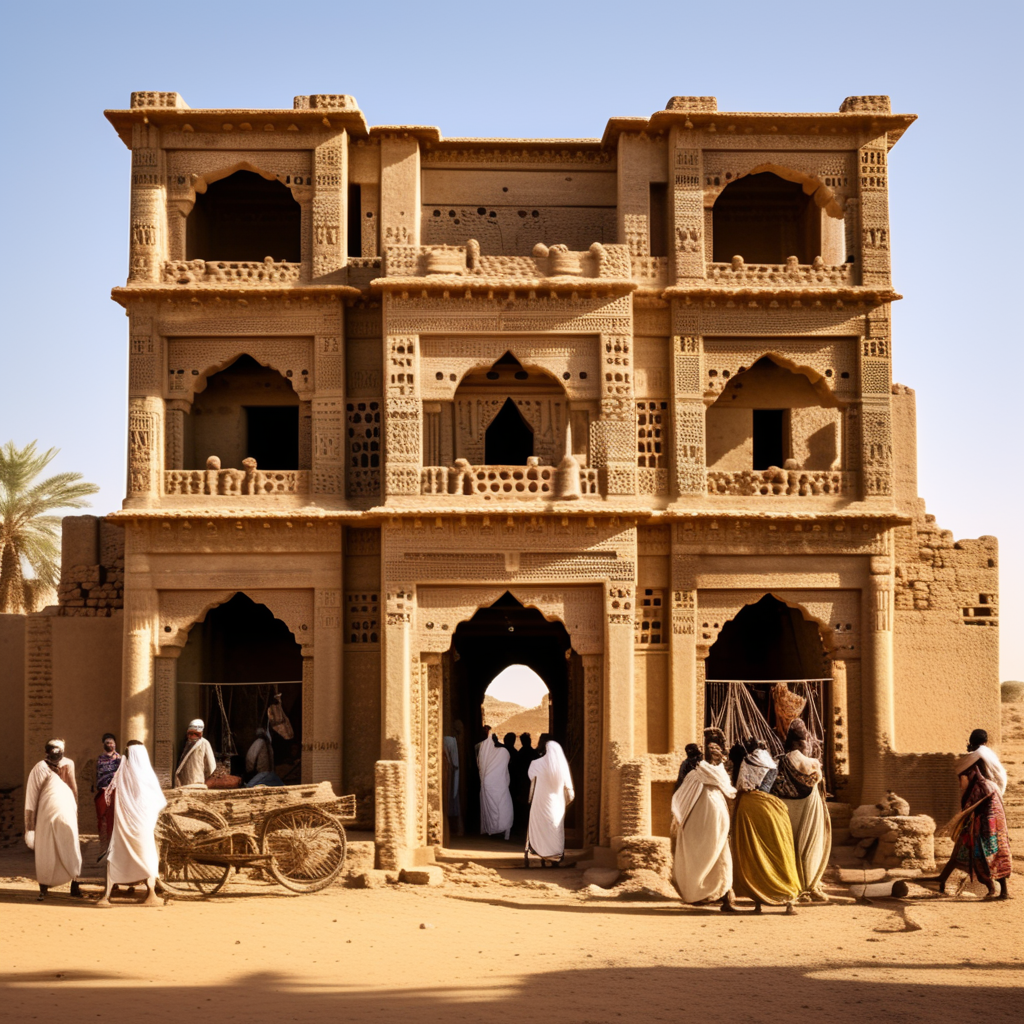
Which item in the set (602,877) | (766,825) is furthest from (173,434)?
(766,825)

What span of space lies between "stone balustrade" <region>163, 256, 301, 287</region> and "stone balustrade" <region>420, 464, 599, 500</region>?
3.21m

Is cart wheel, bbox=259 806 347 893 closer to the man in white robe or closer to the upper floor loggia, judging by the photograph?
the man in white robe

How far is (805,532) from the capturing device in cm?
1756

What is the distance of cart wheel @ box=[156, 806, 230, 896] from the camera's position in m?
13.2

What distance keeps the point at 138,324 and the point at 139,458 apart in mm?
1733

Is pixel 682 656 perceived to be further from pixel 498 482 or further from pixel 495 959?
pixel 495 959

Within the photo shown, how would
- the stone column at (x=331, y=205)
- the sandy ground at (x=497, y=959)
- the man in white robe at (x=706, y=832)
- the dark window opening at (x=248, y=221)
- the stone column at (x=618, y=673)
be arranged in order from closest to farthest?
the sandy ground at (x=497, y=959)
the man in white robe at (x=706, y=832)
the stone column at (x=618, y=673)
the stone column at (x=331, y=205)
the dark window opening at (x=248, y=221)

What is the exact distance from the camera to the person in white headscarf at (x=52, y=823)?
13.3 metres

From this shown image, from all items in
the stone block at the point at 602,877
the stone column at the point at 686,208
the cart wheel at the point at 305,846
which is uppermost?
the stone column at the point at 686,208

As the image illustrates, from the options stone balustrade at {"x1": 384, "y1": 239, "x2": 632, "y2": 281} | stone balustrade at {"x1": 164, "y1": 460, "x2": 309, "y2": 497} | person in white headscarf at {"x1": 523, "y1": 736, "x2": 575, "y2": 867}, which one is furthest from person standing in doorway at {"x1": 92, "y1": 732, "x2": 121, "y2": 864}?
stone balustrade at {"x1": 384, "y1": 239, "x2": 632, "y2": 281}

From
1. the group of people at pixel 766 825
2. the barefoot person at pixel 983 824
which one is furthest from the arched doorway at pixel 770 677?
the group of people at pixel 766 825

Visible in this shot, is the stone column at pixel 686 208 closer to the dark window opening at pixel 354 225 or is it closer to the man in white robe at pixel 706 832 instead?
the dark window opening at pixel 354 225

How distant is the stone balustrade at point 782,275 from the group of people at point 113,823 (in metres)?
9.49

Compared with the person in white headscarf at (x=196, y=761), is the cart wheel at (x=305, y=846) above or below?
below
